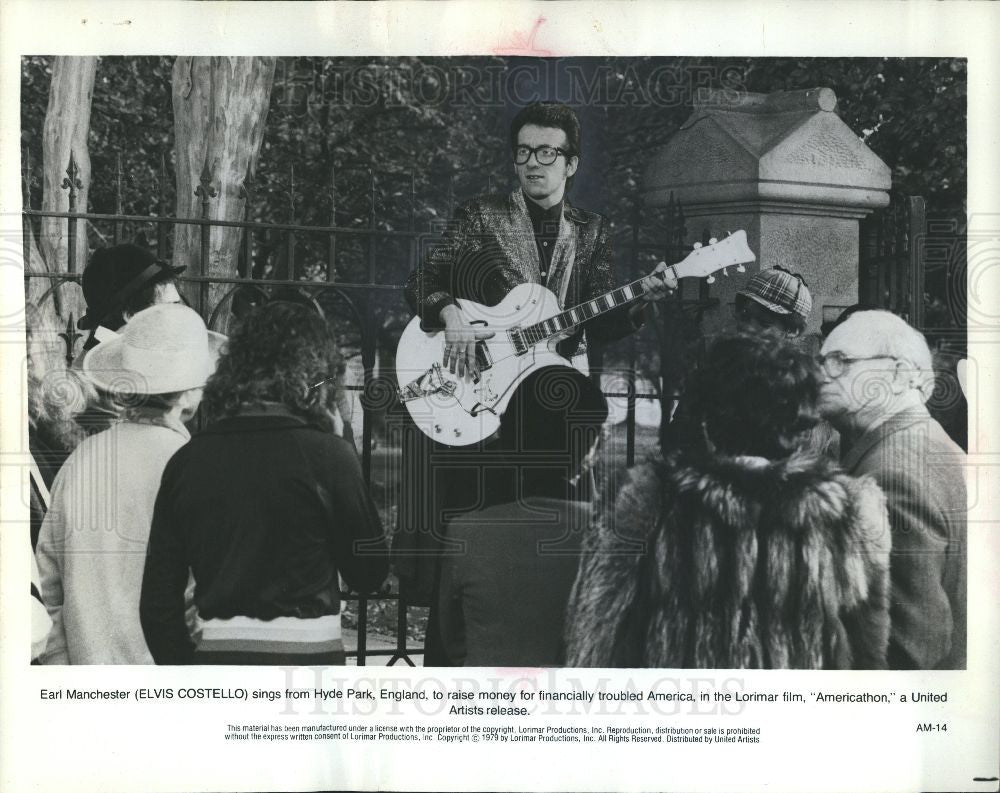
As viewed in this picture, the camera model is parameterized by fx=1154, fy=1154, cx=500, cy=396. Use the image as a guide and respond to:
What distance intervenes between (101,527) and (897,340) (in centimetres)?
327

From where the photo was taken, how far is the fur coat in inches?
178

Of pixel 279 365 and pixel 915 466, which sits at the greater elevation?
pixel 279 365

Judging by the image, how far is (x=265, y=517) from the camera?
4.50 m

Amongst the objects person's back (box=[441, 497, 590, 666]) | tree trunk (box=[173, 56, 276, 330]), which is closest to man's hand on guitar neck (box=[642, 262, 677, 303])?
person's back (box=[441, 497, 590, 666])

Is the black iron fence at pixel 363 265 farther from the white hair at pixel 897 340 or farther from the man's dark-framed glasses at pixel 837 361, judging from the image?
the white hair at pixel 897 340

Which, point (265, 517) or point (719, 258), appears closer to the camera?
point (265, 517)

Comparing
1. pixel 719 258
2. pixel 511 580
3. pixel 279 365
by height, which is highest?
pixel 719 258

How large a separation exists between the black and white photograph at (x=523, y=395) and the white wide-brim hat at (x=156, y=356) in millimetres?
13

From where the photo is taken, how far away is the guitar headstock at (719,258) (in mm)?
4617

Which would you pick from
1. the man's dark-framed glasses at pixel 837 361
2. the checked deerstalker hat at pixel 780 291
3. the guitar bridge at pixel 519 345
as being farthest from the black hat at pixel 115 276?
the man's dark-framed glasses at pixel 837 361

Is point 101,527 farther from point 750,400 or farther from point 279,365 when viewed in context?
point 750,400

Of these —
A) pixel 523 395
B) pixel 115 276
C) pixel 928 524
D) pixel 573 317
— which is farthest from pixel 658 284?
pixel 115 276

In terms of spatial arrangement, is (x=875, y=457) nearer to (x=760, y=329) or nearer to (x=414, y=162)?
(x=760, y=329)

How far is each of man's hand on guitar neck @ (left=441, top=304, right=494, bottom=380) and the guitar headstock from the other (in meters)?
0.83
